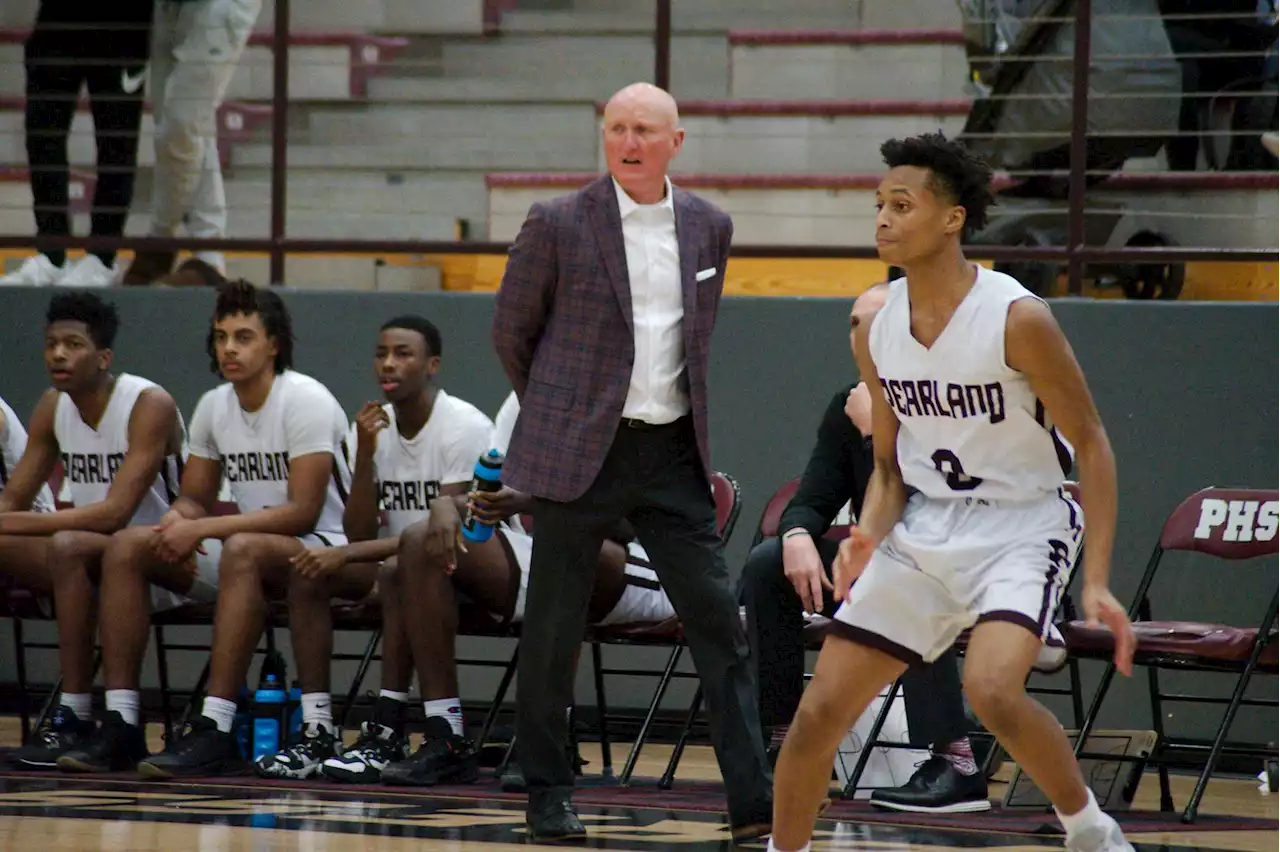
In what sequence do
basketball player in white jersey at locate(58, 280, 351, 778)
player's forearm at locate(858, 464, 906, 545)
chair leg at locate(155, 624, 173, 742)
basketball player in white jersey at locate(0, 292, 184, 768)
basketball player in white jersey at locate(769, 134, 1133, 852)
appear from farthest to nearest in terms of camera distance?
chair leg at locate(155, 624, 173, 742) < basketball player in white jersey at locate(0, 292, 184, 768) < basketball player in white jersey at locate(58, 280, 351, 778) < player's forearm at locate(858, 464, 906, 545) < basketball player in white jersey at locate(769, 134, 1133, 852)

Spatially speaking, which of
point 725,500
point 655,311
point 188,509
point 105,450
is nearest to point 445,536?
point 725,500

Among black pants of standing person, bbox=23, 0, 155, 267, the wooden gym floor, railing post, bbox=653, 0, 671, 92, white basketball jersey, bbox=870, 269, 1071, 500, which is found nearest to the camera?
white basketball jersey, bbox=870, 269, 1071, 500

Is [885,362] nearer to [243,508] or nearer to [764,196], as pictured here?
[243,508]

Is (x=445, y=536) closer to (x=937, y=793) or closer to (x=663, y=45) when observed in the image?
(x=937, y=793)

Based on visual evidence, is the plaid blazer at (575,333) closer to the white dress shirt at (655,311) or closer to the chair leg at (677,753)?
the white dress shirt at (655,311)

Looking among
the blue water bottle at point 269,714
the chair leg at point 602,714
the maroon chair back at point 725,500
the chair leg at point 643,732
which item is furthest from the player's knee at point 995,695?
the blue water bottle at point 269,714

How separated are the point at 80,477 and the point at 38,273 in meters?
1.53

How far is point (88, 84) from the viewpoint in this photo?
7.80m

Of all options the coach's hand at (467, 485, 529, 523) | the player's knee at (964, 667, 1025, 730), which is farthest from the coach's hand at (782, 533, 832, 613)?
the player's knee at (964, 667, 1025, 730)

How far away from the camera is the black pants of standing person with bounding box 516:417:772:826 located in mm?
4438

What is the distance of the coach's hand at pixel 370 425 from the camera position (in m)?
5.92

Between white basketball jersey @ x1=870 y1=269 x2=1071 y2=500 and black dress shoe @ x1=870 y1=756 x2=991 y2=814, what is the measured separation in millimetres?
1555

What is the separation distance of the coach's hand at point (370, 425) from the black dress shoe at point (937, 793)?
2.01 meters

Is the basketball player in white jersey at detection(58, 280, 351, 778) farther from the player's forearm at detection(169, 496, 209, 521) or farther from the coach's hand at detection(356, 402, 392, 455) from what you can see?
the coach's hand at detection(356, 402, 392, 455)
